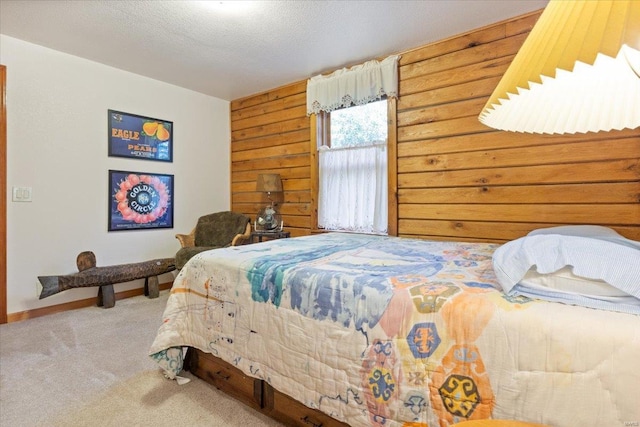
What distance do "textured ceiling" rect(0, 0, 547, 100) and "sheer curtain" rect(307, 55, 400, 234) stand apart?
0.54ft

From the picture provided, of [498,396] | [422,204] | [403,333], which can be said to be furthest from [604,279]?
[422,204]

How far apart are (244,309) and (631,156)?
271 cm

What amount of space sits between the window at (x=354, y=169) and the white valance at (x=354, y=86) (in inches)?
6.2

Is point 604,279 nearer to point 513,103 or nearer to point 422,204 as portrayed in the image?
point 513,103

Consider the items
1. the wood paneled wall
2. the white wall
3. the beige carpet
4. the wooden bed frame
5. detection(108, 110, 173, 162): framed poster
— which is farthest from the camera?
detection(108, 110, 173, 162): framed poster

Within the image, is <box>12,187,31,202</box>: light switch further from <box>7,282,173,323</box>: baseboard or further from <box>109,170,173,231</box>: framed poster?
<box>7,282,173,323</box>: baseboard

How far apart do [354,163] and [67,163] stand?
112 inches

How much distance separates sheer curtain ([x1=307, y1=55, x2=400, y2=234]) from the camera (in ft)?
10.8

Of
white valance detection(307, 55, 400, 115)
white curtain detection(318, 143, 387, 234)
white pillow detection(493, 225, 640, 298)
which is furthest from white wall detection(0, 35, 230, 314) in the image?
white pillow detection(493, 225, 640, 298)

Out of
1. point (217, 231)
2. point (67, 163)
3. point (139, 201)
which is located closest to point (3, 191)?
point (67, 163)

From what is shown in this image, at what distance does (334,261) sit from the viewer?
1.68m

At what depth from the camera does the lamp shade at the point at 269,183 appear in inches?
153

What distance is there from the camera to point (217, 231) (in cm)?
402

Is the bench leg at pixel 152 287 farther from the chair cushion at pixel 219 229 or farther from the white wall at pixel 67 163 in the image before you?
the chair cushion at pixel 219 229
